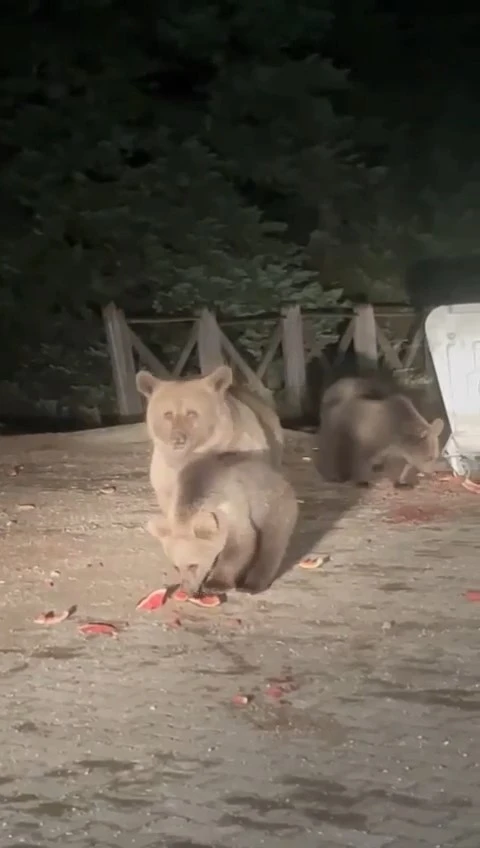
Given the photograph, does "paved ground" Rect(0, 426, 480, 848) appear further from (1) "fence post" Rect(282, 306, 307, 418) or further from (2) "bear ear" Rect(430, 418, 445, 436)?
(1) "fence post" Rect(282, 306, 307, 418)

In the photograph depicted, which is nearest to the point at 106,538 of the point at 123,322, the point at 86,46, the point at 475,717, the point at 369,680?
the point at 369,680

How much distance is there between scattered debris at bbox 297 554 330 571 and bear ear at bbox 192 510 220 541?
22.6 inches

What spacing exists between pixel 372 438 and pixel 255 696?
240cm

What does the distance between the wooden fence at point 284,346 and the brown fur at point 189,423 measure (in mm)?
3443

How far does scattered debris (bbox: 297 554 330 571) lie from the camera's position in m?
3.91

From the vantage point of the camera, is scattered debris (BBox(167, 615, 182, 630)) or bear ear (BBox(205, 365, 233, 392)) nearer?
scattered debris (BBox(167, 615, 182, 630))

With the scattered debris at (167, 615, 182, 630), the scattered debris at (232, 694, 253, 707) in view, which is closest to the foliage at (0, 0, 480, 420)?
the scattered debris at (167, 615, 182, 630)

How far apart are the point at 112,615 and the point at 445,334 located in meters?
2.37

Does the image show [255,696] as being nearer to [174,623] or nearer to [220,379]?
[174,623]

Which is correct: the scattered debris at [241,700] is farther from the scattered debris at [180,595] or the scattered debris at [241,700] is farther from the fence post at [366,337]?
the fence post at [366,337]

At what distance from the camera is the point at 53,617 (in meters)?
3.58

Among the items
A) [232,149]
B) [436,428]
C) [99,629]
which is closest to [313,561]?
[99,629]

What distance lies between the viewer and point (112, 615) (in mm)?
3578

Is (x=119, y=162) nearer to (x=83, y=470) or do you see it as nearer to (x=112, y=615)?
(x=83, y=470)
